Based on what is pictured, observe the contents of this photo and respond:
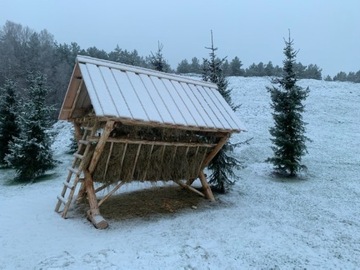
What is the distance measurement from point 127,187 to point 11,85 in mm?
13265

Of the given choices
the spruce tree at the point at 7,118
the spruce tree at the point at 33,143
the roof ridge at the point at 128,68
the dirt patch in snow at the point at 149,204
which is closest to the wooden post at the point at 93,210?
the dirt patch in snow at the point at 149,204

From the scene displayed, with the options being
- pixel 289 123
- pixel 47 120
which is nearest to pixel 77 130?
pixel 47 120

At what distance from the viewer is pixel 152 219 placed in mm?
7711

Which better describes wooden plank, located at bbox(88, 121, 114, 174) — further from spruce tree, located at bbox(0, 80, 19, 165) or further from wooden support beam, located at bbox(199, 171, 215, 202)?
spruce tree, located at bbox(0, 80, 19, 165)

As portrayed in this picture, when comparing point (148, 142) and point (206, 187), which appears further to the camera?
point (206, 187)

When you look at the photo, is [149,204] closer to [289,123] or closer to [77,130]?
[77,130]

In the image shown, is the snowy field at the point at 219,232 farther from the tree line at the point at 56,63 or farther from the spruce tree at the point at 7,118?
the tree line at the point at 56,63

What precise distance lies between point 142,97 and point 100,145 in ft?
5.22

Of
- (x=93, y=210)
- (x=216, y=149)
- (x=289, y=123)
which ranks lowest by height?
(x=93, y=210)

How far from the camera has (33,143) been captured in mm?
14469

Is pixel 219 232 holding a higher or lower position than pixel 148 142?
lower

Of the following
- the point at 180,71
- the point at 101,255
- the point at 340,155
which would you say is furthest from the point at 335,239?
the point at 180,71

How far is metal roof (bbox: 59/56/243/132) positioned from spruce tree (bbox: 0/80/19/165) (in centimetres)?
1198

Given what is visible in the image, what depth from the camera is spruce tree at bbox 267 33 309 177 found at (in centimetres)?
1298
